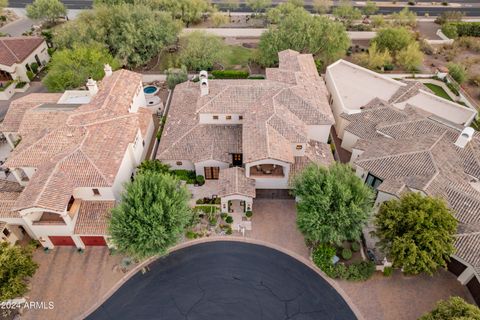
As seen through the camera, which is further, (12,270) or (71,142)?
(71,142)

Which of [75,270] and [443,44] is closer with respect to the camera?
[75,270]

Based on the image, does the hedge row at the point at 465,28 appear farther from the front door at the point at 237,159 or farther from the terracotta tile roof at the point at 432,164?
the front door at the point at 237,159

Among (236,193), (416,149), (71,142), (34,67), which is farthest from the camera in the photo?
(34,67)

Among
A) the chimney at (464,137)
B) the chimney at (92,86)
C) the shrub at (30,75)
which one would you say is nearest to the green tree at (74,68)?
the shrub at (30,75)

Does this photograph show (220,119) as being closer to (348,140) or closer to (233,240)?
(233,240)

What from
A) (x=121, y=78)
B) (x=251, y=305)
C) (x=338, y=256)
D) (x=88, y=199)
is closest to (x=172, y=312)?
(x=251, y=305)

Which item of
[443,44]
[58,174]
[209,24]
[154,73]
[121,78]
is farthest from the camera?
[209,24]

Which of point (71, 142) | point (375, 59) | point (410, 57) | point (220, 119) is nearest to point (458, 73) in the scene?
point (410, 57)

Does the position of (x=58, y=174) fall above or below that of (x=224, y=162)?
above

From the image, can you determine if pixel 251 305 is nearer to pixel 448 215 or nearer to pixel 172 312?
pixel 172 312
